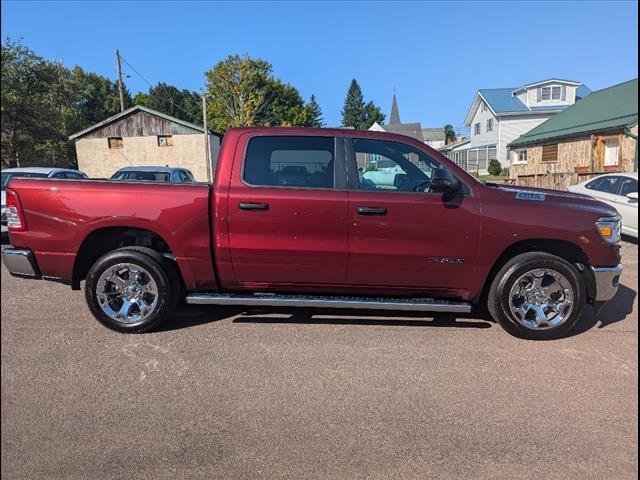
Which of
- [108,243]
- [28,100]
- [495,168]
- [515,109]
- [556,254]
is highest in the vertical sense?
[515,109]

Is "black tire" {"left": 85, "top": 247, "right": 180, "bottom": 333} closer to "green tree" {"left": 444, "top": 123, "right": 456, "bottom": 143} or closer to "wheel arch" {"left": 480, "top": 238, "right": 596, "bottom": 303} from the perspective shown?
"wheel arch" {"left": 480, "top": 238, "right": 596, "bottom": 303}

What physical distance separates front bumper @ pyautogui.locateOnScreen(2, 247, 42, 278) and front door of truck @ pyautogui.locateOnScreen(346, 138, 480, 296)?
3052 mm

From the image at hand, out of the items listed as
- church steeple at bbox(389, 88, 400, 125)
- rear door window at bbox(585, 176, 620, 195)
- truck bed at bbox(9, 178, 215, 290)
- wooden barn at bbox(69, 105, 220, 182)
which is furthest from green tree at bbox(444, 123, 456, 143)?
truck bed at bbox(9, 178, 215, 290)

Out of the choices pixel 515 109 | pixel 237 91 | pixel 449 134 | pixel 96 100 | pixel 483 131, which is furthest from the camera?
pixel 449 134

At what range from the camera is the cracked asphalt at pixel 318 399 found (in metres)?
2.32

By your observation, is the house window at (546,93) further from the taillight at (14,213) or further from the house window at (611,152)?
the taillight at (14,213)

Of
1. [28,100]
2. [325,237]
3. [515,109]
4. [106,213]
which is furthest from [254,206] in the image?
[515,109]

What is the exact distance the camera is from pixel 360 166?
156 inches

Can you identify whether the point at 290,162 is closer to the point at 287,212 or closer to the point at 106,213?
the point at 287,212

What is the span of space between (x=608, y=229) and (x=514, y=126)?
3522 cm

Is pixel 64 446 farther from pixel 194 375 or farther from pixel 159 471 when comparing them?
pixel 194 375

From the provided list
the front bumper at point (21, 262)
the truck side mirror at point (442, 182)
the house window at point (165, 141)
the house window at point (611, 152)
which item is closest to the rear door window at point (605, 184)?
the truck side mirror at point (442, 182)

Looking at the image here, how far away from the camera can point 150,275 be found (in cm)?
390

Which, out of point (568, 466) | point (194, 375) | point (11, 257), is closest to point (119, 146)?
point (11, 257)
